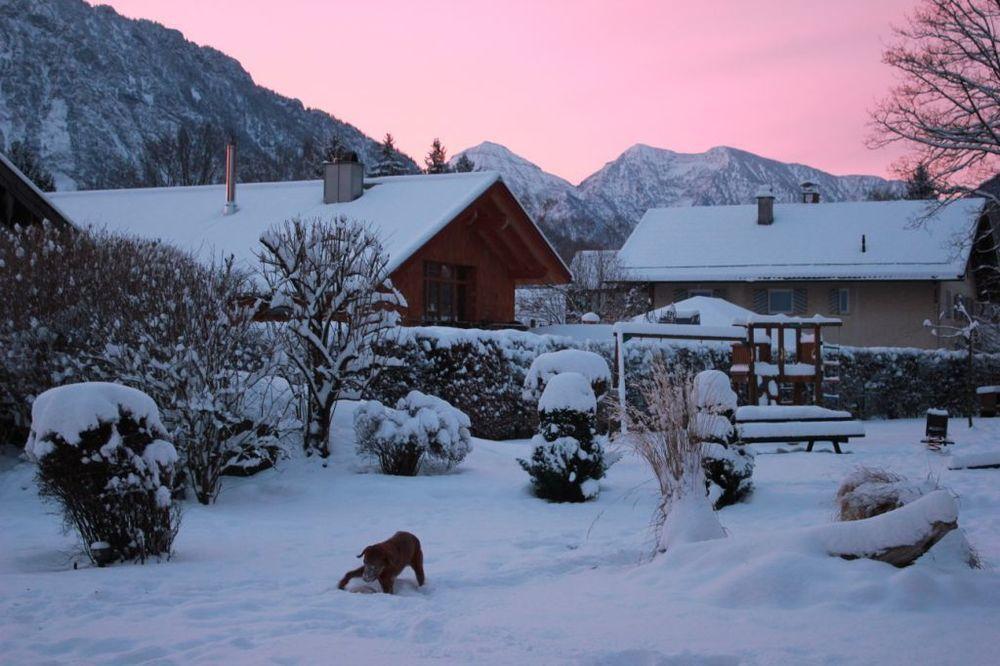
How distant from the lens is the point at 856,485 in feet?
26.2

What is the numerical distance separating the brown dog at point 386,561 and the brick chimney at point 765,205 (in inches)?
1462

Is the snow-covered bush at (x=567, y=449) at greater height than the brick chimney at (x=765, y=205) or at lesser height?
lesser

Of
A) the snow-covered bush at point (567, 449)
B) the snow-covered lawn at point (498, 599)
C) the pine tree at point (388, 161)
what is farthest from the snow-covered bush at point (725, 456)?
the pine tree at point (388, 161)

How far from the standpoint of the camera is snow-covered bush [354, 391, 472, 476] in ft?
39.4

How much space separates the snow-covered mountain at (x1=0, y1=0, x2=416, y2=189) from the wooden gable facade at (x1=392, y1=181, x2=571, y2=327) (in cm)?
5320

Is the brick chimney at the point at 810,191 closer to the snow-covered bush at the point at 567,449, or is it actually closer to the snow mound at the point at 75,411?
the snow-covered bush at the point at 567,449

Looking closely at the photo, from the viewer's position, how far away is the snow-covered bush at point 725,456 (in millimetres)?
10086

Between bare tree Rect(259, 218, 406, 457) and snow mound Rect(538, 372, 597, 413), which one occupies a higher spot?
bare tree Rect(259, 218, 406, 457)

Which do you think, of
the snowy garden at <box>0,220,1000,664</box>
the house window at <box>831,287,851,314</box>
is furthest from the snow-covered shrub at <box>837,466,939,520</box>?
the house window at <box>831,287,851,314</box>

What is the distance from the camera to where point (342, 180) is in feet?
81.2

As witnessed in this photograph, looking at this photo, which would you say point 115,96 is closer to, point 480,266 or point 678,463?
point 480,266

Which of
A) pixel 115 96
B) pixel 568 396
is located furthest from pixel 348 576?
pixel 115 96

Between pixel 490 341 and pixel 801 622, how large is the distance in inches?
458

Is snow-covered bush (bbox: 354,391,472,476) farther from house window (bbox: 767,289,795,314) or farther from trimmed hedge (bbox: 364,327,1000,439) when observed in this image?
house window (bbox: 767,289,795,314)
